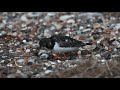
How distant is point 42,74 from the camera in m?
4.34

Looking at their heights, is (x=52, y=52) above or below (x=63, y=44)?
below

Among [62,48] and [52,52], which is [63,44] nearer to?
[62,48]

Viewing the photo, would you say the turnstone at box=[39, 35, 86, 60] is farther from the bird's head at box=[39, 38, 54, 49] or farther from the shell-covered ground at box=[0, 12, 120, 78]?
the shell-covered ground at box=[0, 12, 120, 78]

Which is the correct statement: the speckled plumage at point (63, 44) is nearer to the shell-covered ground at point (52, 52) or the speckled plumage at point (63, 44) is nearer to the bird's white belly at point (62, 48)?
the bird's white belly at point (62, 48)

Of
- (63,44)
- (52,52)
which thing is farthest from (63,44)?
(52,52)

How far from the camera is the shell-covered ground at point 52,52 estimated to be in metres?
4.36

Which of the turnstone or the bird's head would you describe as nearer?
the turnstone

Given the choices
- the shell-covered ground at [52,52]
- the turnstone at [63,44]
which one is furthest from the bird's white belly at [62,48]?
the shell-covered ground at [52,52]

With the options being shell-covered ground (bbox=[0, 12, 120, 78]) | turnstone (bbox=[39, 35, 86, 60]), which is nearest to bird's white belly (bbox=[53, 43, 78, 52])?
turnstone (bbox=[39, 35, 86, 60])

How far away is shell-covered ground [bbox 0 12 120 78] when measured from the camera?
4363mm

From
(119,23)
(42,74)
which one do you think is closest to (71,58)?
(42,74)

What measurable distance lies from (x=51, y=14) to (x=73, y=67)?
2.40 metres

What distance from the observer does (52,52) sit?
501cm
